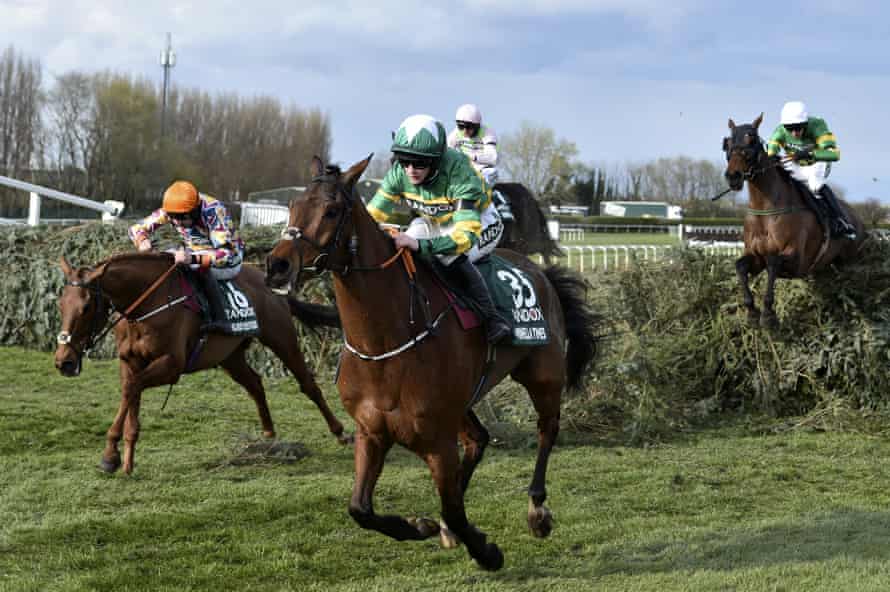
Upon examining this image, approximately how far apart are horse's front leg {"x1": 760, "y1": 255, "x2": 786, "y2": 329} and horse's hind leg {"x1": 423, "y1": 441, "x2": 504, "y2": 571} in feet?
18.2

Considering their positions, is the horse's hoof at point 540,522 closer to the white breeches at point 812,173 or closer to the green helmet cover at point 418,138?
the green helmet cover at point 418,138

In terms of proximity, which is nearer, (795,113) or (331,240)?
(331,240)

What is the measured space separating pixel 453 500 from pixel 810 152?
22.4 ft

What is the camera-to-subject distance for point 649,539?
5367 mm

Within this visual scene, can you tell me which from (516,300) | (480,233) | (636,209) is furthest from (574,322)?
(636,209)

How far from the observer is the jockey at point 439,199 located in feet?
14.9

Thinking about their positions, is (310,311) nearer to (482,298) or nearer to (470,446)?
(470,446)

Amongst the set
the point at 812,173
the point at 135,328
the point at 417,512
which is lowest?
the point at 417,512

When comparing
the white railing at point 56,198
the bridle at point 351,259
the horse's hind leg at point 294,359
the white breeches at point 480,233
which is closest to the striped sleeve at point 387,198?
the white breeches at point 480,233

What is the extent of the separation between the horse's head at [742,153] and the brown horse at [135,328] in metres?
4.36

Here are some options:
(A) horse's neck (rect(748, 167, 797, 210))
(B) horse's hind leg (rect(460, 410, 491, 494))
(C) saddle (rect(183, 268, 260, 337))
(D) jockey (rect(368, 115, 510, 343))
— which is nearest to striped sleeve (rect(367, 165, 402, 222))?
(D) jockey (rect(368, 115, 510, 343))

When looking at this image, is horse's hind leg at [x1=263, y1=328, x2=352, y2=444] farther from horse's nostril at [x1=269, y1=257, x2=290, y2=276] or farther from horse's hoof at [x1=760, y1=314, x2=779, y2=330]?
horse's nostril at [x1=269, y1=257, x2=290, y2=276]

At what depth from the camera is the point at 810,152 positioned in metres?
9.71

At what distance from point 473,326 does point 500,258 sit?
3.87ft
